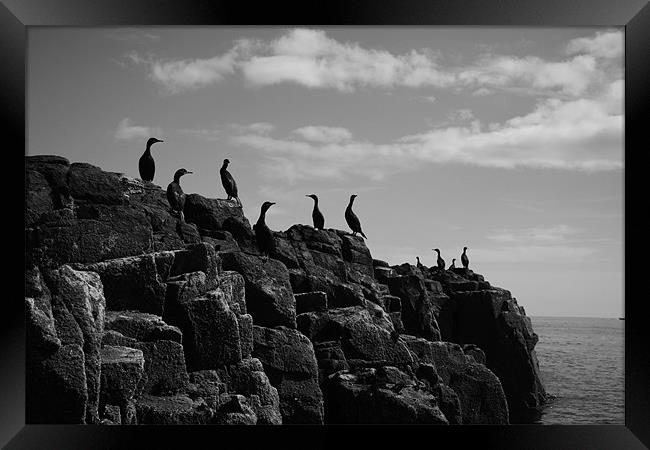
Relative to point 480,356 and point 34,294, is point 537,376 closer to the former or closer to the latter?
point 480,356

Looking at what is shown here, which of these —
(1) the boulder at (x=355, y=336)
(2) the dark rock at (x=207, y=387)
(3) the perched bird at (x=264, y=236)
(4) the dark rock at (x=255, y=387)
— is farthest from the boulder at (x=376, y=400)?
(3) the perched bird at (x=264, y=236)

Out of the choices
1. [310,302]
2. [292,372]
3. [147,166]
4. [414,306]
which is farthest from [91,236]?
[414,306]

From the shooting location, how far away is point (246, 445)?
17.8 ft

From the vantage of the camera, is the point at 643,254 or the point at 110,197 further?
the point at 110,197

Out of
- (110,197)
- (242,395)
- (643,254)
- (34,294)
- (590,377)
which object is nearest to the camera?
(643,254)

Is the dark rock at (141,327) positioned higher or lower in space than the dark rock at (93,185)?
lower

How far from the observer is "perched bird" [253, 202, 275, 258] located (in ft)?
39.7

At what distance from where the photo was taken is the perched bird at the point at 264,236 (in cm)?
1210

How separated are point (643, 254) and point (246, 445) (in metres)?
3.44

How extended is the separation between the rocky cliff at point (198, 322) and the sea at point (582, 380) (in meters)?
5.32

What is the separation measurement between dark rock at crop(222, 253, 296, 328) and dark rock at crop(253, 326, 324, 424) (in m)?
0.41

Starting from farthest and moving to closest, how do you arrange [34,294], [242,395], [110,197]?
[110,197], [242,395], [34,294]

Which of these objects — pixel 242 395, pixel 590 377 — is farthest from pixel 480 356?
pixel 590 377

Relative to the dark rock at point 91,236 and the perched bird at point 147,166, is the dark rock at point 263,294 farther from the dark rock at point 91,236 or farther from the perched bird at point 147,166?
the perched bird at point 147,166
